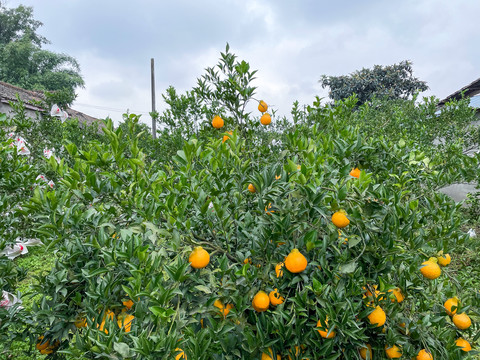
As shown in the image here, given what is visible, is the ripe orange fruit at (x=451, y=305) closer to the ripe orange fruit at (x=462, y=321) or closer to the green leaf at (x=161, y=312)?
the ripe orange fruit at (x=462, y=321)

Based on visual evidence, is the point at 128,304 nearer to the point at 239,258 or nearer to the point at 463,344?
the point at 239,258

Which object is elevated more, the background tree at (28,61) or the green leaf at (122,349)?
the background tree at (28,61)

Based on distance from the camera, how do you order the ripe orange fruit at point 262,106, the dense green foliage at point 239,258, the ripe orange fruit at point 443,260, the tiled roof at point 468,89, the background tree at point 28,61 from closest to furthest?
the dense green foliage at point 239,258
the ripe orange fruit at point 443,260
the ripe orange fruit at point 262,106
the tiled roof at point 468,89
the background tree at point 28,61

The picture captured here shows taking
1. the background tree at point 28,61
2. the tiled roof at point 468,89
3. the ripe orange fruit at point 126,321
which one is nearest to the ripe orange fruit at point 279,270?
the ripe orange fruit at point 126,321

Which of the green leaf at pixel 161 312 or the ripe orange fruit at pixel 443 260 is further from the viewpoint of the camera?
the ripe orange fruit at pixel 443 260

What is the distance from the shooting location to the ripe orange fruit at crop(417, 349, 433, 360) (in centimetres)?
125

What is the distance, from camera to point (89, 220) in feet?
4.41

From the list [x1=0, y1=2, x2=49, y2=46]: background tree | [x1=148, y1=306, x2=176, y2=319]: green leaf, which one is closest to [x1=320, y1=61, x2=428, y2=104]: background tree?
[x1=148, y1=306, x2=176, y2=319]: green leaf

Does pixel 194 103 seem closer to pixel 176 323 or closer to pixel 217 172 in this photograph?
pixel 217 172

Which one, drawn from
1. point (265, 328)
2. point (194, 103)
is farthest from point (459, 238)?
point (194, 103)

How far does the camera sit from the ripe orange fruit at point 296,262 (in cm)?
116

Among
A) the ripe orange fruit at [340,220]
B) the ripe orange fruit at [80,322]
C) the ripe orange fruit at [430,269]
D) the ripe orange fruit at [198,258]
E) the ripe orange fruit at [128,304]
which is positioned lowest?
the ripe orange fruit at [80,322]

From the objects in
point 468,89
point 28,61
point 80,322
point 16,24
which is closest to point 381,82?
point 468,89

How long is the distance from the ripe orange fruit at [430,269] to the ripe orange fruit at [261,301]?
62 cm
